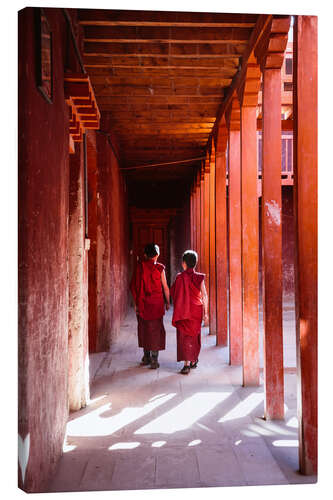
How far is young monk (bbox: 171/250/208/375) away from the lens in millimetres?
6082

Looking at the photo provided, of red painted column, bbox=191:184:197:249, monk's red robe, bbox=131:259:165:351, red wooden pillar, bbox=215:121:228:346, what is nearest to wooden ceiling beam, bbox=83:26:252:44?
red wooden pillar, bbox=215:121:228:346

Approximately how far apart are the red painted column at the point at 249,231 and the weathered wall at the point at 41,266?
2652 millimetres

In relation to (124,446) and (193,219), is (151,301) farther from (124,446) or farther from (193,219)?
(193,219)

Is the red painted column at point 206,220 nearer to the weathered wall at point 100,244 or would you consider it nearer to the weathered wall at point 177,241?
the weathered wall at point 100,244

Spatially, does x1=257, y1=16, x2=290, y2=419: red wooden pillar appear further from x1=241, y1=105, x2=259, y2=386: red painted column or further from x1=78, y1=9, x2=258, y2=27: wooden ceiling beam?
x1=241, y1=105, x2=259, y2=386: red painted column

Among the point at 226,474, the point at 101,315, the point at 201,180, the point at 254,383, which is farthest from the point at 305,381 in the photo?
the point at 201,180

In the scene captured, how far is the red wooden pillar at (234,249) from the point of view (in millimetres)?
6660

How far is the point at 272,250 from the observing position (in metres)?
4.35

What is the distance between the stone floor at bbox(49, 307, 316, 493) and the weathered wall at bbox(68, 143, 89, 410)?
0.85 feet

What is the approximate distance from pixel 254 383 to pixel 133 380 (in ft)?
5.28

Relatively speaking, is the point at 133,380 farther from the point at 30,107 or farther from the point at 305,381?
the point at 30,107

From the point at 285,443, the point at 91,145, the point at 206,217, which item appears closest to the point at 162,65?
the point at 91,145

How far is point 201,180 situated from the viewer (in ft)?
38.1

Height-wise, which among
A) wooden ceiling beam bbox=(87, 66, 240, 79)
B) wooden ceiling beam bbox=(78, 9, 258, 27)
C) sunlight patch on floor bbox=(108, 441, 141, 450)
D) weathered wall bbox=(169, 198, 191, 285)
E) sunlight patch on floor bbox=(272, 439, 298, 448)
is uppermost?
wooden ceiling beam bbox=(87, 66, 240, 79)
